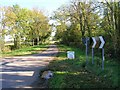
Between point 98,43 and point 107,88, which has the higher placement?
point 98,43

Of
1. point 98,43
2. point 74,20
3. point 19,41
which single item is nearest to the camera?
point 98,43

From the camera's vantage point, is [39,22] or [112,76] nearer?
[112,76]

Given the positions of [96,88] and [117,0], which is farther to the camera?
[117,0]

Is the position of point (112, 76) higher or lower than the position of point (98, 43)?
lower

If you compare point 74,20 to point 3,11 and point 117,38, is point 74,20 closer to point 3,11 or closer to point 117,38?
point 3,11

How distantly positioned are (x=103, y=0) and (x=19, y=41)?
45.6 m

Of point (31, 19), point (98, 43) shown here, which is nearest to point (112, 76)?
point (98, 43)

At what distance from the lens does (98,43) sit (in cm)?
1507

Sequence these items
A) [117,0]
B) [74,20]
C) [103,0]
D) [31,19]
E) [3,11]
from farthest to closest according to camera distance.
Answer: [31,19]
[3,11]
[74,20]
[103,0]
[117,0]

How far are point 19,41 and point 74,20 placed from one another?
1980cm

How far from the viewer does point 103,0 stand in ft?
103

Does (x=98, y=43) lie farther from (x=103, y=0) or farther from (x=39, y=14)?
(x=39, y=14)

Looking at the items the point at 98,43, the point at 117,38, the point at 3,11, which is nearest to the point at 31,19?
the point at 3,11

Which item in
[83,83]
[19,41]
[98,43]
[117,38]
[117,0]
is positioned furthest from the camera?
[19,41]
